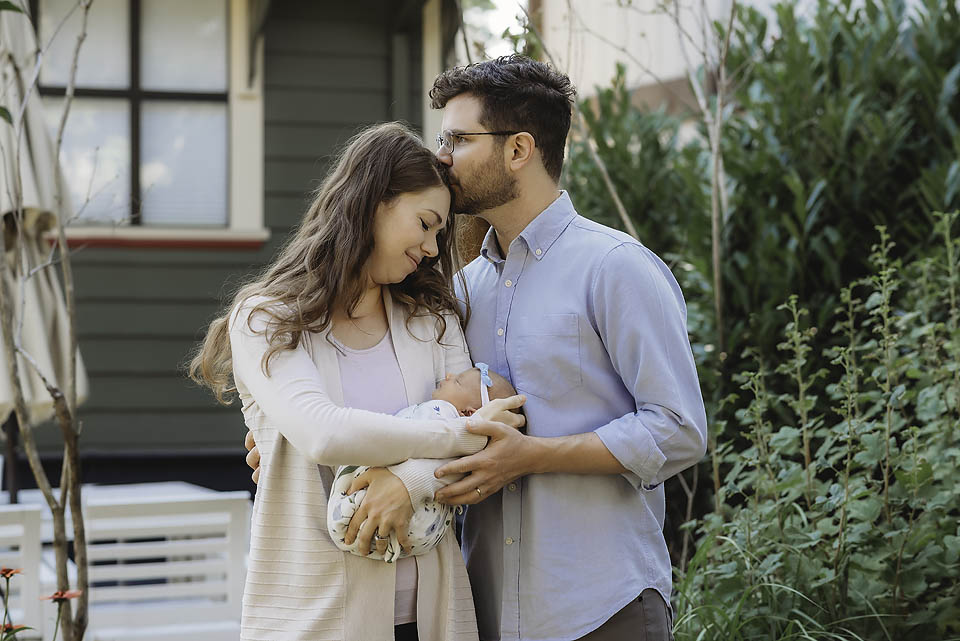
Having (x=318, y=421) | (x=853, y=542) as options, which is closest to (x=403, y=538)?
(x=318, y=421)

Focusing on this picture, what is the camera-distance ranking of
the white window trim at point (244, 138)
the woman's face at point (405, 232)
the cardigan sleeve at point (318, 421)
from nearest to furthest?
the cardigan sleeve at point (318, 421), the woman's face at point (405, 232), the white window trim at point (244, 138)

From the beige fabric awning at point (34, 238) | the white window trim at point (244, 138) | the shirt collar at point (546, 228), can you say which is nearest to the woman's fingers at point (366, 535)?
the shirt collar at point (546, 228)

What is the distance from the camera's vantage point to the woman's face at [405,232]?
6.67 ft

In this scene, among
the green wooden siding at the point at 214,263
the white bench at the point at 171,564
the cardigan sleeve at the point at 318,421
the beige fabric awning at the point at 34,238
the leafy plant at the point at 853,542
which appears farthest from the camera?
the green wooden siding at the point at 214,263

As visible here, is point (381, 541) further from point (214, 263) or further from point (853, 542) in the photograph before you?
point (214, 263)

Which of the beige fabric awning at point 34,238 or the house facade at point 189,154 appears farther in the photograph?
the house facade at point 189,154

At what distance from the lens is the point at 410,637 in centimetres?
196

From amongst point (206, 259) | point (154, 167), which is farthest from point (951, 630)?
point (154, 167)

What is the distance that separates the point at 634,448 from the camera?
1929 millimetres

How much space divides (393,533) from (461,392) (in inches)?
11.6

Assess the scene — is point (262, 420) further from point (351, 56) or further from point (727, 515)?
point (351, 56)

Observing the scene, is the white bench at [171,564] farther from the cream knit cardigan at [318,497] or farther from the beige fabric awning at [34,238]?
the cream knit cardigan at [318,497]

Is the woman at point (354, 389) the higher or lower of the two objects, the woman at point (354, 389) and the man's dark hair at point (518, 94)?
the lower

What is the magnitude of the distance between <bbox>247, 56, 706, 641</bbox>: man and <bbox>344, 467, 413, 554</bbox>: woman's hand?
0.31 ft
